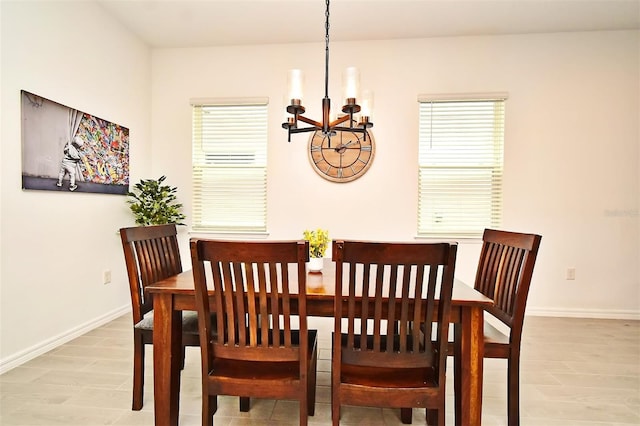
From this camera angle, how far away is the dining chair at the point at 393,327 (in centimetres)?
117

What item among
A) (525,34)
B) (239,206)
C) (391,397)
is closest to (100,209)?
(239,206)

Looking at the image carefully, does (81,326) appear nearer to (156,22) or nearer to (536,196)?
(156,22)

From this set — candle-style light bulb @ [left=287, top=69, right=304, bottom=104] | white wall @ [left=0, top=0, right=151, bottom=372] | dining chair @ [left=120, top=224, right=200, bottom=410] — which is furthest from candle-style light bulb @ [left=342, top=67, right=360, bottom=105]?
white wall @ [left=0, top=0, right=151, bottom=372]

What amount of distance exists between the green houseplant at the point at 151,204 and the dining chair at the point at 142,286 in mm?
1417

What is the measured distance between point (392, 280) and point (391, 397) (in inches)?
A: 18.2

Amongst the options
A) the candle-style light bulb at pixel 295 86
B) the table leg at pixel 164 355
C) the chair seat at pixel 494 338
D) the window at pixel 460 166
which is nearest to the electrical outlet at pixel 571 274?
the window at pixel 460 166

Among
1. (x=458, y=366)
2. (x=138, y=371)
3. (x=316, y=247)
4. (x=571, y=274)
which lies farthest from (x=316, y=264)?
(x=571, y=274)

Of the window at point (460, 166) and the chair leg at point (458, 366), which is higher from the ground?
the window at point (460, 166)

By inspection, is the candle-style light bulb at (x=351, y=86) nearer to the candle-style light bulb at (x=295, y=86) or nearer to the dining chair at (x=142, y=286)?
the candle-style light bulb at (x=295, y=86)

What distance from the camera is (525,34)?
10.7 ft

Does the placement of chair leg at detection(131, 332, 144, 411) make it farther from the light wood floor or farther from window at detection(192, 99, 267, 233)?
window at detection(192, 99, 267, 233)

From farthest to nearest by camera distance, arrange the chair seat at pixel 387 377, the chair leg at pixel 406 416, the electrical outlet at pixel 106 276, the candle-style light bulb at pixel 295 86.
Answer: the electrical outlet at pixel 106 276, the candle-style light bulb at pixel 295 86, the chair leg at pixel 406 416, the chair seat at pixel 387 377

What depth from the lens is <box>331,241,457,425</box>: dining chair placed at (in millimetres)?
1172

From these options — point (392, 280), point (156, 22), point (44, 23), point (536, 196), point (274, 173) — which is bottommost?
point (392, 280)
